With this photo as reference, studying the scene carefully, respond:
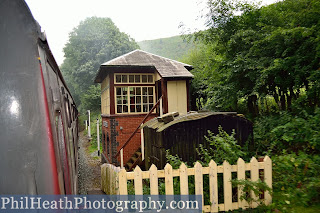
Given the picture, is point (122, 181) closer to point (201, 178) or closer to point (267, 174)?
point (201, 178)

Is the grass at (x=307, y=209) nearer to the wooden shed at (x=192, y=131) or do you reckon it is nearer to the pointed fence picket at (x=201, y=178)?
the pointed fence picket at (x=201, y=178)

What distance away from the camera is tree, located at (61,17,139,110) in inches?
1243

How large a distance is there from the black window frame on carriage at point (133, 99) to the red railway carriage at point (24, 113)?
36.3 feet

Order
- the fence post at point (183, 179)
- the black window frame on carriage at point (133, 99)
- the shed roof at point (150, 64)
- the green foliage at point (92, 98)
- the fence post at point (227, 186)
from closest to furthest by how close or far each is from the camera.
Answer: the fence post at point (183, 179)
the fence post at point (227, 186)
the shed roof at point (150, 64)
the black window frame on carriage at point (133, 99)
the green foliage at point (92, 98)

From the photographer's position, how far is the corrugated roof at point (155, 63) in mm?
12195

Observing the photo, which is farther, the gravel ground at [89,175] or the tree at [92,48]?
the tree at [92,48]

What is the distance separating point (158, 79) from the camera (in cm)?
1291

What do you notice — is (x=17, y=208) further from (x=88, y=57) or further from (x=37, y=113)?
(x=88, y=57)

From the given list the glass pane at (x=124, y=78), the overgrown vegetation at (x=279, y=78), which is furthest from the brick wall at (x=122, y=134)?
the overgrown vegetation at (x=279, y=78)

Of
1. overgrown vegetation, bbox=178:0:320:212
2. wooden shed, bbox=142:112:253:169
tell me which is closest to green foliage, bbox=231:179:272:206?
overgrown vegetation, bbox=178:0:320:212

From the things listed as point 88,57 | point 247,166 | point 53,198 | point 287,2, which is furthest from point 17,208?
point 88,57

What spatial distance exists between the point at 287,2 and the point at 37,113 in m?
9.33

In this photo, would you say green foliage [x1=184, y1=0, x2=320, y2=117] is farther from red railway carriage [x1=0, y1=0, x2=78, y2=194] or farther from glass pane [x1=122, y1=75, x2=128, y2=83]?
red railway carriage [x1=0, y1=0, x2=78, y2=194]

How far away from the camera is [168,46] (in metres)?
94.5
